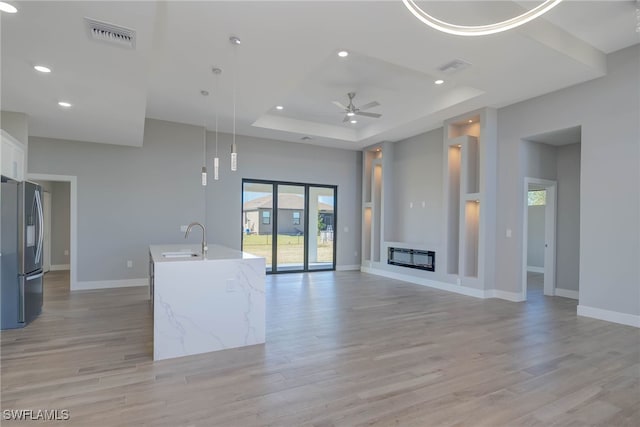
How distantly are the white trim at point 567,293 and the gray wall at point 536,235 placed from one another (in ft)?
10.6

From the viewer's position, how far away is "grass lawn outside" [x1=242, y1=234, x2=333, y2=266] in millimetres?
8164

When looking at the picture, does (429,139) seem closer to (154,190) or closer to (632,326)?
(632,326)

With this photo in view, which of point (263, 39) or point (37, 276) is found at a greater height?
point (263, 39)

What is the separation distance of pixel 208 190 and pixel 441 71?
17.2ft

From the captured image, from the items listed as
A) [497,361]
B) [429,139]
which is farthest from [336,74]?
[497,361]

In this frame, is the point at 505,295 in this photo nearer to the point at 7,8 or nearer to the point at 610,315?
the point at 610,315

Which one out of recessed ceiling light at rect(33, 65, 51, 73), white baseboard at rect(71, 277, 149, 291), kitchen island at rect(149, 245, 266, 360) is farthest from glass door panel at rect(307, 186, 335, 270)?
recessed ceiling light at rect(33, 65, 51, 73)

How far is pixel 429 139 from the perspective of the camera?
7.70m

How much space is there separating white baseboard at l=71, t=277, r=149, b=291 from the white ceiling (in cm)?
265

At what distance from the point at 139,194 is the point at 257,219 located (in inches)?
103

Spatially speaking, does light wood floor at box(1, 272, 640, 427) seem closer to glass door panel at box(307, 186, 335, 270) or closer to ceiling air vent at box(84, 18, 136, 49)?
ceiling air vent at box(84, 18, 136, 49)

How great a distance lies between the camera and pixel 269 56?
13.1ft

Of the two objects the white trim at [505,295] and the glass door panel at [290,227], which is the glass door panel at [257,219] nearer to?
the glass door panel at [290,227]

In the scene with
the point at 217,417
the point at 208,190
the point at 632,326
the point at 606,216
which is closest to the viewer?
the point at 217,417
